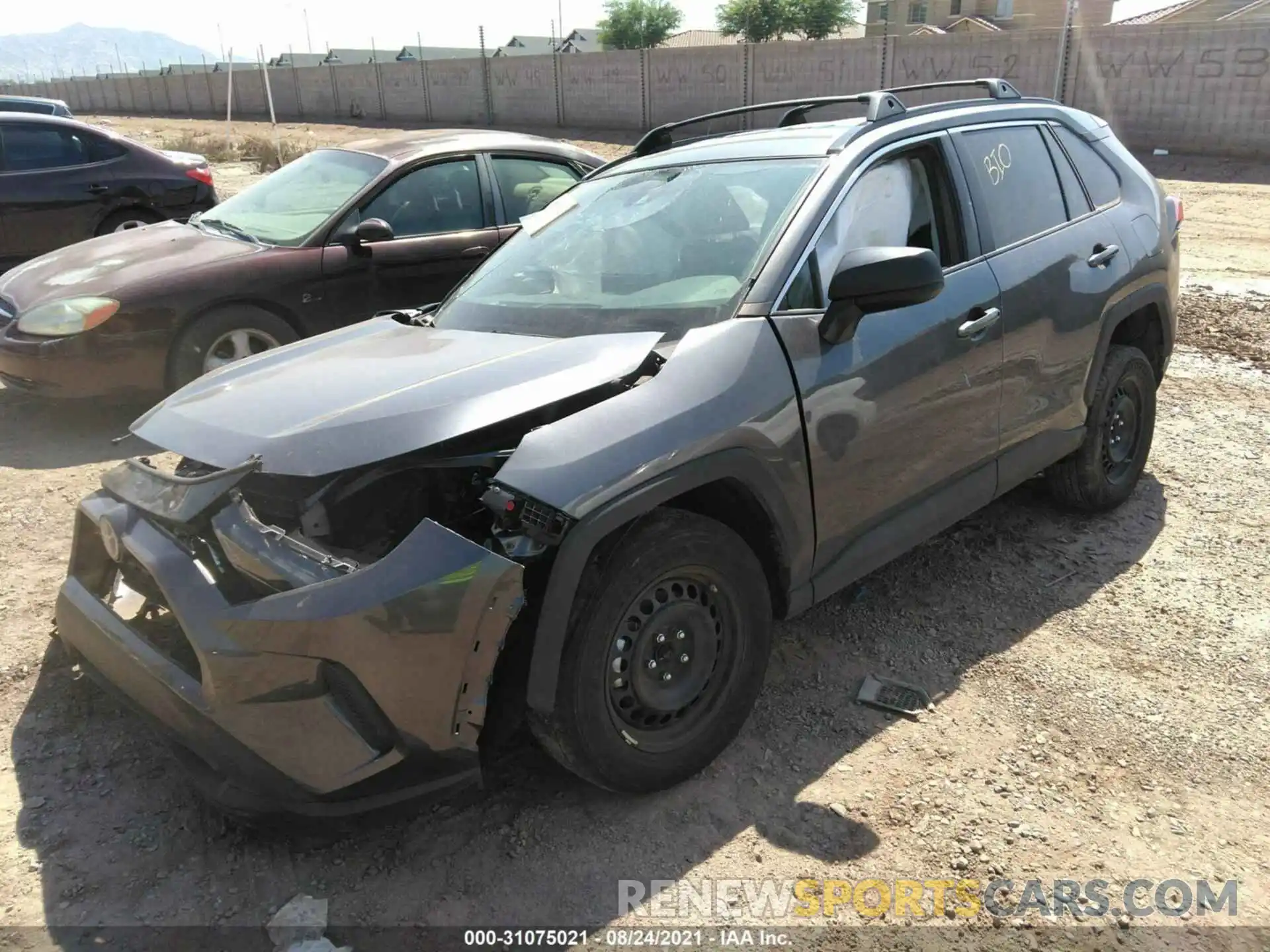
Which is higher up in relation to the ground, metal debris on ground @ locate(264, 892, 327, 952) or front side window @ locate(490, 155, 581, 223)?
front side window @ locate(490, 155, 581, 223)

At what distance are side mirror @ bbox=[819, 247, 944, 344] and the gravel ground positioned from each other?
1289mm

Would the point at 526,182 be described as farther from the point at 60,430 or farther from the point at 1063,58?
the point at 1063,58

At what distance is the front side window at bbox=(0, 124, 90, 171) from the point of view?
8727 millimetres

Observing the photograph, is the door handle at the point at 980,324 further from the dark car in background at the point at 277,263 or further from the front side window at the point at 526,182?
the front side window at the point at 526,182

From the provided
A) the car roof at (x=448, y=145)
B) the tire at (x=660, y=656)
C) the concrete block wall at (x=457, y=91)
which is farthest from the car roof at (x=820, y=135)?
the concrete block wall at (x=457, y=91)

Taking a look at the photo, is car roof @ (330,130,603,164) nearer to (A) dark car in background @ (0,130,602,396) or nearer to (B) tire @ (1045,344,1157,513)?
(A) dark car in background @ (0,130,602,396)

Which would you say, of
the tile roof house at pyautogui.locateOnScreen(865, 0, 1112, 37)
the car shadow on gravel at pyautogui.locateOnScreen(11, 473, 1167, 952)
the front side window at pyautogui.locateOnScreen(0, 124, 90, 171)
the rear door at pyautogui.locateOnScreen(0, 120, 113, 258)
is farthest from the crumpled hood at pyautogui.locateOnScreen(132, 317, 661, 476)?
the tile roof house at pyautogui.locateOnScreen(865, 0, 1112, 37)

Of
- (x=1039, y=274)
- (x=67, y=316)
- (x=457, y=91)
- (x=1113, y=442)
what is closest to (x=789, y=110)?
(x=1039, y=274)

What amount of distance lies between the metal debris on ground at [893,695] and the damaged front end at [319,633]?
4.76 feet

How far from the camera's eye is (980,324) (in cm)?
352

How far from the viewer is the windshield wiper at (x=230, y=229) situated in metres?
A: 6.23

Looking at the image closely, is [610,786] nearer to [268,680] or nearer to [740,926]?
[740,926]

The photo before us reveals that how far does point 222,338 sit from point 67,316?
0.82 m

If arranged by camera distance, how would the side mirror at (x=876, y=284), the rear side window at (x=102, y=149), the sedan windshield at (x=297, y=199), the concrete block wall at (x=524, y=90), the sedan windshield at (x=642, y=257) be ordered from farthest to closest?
the concrete block wall at (x=524, y=90) < the rear side window at (x=102, y=149) < the sedan windshield at (x=297, y=199) < the sedan windshield at (x=642, y=257) < the side mirror at (x=876, y=284)
